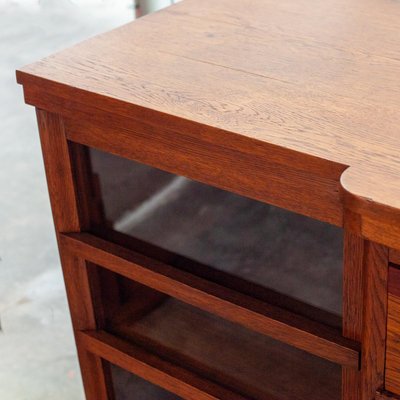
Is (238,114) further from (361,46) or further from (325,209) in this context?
(361,46)

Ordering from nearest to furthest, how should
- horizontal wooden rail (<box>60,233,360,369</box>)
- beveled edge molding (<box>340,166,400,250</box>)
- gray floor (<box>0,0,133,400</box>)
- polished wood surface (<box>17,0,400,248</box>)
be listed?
beveled edge molding (<box>340,166,400,250</box>)
polished wood surface (<box>17,0,400,248</box>)
horizontal wooden rail (<box>60,233,360,369</box>)
gray floor (<box>0,0,133,400</box>)

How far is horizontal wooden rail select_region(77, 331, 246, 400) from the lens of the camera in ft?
3.67

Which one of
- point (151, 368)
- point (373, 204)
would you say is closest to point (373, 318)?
point (373, 204)

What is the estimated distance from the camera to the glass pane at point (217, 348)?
1.05 metres

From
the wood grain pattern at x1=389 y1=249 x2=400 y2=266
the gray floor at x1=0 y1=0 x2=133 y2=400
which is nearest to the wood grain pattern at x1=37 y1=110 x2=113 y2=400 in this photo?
the gray floor at x1=0 y1=0 x2=133 y2=400

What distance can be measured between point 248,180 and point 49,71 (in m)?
0.30

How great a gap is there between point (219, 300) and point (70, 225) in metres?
0.26

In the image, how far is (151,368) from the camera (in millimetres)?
1156

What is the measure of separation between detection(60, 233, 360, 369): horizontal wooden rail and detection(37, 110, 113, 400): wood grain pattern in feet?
0.08

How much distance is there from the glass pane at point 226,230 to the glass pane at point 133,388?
9.6 inches

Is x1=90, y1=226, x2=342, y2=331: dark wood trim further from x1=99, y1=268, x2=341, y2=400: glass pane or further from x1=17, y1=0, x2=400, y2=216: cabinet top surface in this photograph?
x1=17, y1=0, x2=400, y2=216: cabinet top surface

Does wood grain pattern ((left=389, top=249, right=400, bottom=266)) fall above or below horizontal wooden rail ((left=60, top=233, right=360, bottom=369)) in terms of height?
above

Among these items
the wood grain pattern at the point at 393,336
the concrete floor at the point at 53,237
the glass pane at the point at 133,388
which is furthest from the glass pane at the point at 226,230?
Result: the glass pane at the point at 133,388

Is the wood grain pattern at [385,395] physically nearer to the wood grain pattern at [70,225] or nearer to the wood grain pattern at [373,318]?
the wood grain pattern at [373,318]
